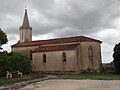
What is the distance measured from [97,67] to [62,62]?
26.0 feet

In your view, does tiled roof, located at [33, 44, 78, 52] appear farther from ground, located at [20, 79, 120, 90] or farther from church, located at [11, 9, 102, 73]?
ground, located at [20, 79, 120, 90]

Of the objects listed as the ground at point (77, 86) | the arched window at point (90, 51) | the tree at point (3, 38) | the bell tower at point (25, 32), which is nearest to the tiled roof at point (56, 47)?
the arched window at point (90, 51)

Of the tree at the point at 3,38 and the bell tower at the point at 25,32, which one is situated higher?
the bell tower at the point at 25,32

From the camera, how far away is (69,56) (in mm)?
42031

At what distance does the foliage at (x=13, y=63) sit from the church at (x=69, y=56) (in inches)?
291

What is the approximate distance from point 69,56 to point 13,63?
1254 centimetres

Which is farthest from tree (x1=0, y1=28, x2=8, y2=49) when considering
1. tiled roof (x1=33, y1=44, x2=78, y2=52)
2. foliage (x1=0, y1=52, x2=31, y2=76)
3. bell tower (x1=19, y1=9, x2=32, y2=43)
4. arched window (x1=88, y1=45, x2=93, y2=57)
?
arched window (x1=88, y1=45, x2=93, y2=57)

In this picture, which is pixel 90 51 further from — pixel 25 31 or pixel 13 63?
pixel 25 31

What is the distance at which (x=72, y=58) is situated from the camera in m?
41.6

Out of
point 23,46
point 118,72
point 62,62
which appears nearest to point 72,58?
point 62,62

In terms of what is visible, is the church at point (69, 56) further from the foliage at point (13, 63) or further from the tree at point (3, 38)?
the tree at point (3, 38)

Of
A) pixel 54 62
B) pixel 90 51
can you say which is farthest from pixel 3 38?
pixel 90 51

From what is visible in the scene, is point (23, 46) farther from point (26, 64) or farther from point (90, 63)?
point (90, 63)

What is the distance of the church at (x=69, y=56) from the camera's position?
4203cm
